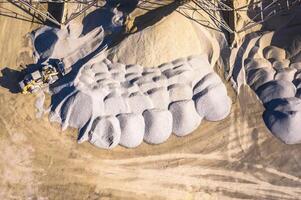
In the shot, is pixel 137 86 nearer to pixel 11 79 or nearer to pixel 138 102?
pixel 138 102

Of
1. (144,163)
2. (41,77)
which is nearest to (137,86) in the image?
(144,163)

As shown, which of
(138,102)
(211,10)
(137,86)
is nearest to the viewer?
(138,102)

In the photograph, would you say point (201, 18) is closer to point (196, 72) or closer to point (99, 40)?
point (196, 72)

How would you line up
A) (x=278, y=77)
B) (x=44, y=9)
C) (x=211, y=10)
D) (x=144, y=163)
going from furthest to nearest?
1. (x=44, y=9)
2. (x=211, y=10)
3. (x=278, y=77)
4. (x=144, y=163)

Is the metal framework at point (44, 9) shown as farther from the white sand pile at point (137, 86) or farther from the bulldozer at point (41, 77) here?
the bulldozer at point (41, 77)

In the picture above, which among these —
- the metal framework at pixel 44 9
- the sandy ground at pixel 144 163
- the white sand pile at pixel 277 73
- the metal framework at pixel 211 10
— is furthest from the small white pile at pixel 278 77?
the metal framework at pixel 44 9

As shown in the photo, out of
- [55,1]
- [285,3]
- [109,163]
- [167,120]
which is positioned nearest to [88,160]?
[109,163]
